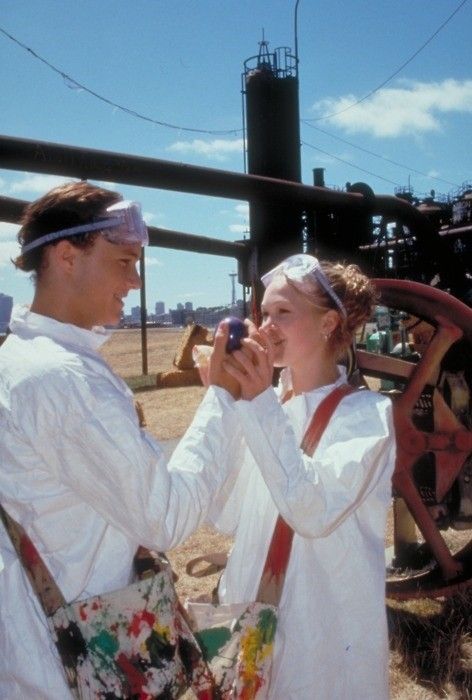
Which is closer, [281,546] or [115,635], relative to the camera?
[115,635]

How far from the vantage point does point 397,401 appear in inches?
118

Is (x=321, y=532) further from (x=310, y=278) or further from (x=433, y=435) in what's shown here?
(x=433, y=435)

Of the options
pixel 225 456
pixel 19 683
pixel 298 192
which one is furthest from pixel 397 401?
pixel 19 683

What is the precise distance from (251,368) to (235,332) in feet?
0.36

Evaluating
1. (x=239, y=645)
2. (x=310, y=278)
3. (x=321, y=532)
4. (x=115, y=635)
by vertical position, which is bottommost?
(x=239, y=645)

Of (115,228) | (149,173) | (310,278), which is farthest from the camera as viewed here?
(149,173)

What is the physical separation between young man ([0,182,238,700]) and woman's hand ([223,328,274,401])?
83 mm

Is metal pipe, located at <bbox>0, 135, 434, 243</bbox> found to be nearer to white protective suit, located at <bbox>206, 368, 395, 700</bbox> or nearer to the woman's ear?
the woman's ear

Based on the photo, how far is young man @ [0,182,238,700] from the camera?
1.31 metres

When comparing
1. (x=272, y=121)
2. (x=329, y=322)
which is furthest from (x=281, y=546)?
(x=272, y=121)

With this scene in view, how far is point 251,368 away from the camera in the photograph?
1627mm

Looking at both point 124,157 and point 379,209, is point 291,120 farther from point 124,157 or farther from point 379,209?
point 124,157

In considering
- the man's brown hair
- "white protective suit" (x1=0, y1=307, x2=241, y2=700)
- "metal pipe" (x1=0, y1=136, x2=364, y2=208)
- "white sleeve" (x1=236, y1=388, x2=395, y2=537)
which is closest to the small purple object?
"white sleeve" (x1=236, y1=388, x2=395, y2=537)

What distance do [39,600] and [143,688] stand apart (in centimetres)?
30
